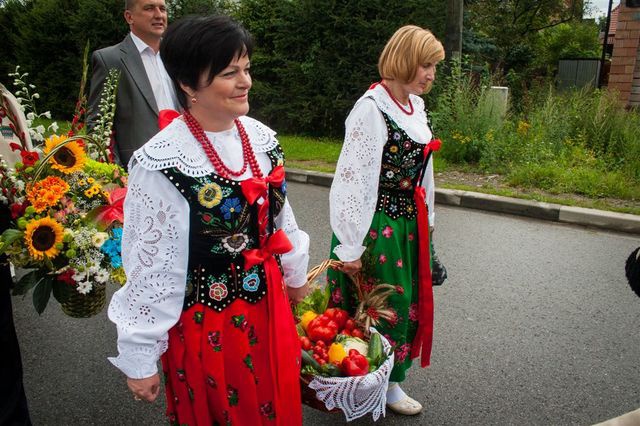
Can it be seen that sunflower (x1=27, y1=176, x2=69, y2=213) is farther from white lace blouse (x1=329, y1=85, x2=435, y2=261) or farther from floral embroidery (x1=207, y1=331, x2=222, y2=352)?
white lace blouse (x1=329, y1=85, x2=435, y2=261)

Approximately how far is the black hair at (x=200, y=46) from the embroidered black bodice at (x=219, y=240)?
1.03 feet

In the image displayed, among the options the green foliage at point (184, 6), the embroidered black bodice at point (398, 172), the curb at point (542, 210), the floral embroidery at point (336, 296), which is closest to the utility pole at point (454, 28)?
the curb at point (542, 210)

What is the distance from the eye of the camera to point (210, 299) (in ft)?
5.86

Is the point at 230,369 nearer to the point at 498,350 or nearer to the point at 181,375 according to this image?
the point at 181,375

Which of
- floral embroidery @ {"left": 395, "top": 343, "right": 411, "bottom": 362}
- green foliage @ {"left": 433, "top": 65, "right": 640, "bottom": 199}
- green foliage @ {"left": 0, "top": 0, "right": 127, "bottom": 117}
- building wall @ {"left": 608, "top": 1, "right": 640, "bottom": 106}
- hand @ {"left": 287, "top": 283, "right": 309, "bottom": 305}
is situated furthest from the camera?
green foliage @ {"left": 0, "top": 0, "right": 127, "bottom": 117}

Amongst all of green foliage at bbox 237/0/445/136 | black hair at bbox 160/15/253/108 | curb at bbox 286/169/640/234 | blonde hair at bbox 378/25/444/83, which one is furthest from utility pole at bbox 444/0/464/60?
black hair at bbox 160/15/253/108

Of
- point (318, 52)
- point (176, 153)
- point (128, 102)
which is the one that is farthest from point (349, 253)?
point (318, 52)

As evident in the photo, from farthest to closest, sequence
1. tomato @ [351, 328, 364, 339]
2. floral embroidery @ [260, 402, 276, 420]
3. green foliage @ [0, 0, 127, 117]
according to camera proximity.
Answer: green foliage @ [0, 0, 127, 117] < tomato @ [351, 328, 364, 339] < floral embroidery @ [260, 402, 276, 420]

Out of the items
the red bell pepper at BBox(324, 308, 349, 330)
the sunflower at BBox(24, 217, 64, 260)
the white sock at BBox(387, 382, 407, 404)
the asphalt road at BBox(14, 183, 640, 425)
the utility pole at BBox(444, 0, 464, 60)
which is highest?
the utility pole at BBox(444, 0, 464, 60)

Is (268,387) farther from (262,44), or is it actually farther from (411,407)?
(262,44)

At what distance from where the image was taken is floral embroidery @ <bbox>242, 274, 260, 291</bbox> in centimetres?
182

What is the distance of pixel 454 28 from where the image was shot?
31.6 feet

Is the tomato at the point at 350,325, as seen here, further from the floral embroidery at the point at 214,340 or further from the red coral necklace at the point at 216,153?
the red coral necklace at the point at 216,153

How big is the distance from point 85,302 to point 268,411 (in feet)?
3.32
